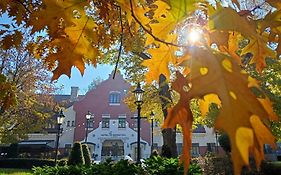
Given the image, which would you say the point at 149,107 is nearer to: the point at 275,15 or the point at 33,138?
the point at 275,15

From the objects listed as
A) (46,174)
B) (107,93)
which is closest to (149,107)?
(46,174)

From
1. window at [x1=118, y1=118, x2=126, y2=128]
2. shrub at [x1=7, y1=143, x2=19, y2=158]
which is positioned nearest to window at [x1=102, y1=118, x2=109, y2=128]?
window at [x1=118, y1=118, x2=126, y2=128]

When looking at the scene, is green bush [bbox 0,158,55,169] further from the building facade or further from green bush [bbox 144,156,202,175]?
green bush [bbox 144,156,202,175]

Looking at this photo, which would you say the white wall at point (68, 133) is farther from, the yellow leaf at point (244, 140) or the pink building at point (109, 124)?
the yellow leaf at point (244, 140)

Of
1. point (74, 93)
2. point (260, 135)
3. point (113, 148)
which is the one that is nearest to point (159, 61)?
point (260, 135)

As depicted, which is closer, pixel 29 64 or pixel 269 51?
pixel 269 51

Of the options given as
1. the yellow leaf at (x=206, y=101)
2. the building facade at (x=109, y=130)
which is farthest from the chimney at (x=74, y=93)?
the yellow leaf at (x=206, y=101)

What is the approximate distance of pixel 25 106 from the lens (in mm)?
24328

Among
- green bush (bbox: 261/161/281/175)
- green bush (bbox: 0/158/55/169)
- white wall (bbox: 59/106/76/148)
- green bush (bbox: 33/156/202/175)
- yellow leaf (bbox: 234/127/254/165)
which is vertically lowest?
green bush (bbox: 0/158/55/169)

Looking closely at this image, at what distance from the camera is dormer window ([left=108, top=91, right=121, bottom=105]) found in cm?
3834

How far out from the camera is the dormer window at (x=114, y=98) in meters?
A: 38.3

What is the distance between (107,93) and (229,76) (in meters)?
38.4

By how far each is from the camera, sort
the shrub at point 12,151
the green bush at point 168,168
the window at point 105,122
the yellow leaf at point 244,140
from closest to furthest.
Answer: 1. the yellow leaf at point 244,140
2. the green bush at point 168,168
3. the shrub at point 12,151
4. the window at point 105,122

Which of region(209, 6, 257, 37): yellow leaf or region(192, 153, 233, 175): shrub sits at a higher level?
region(209, 6, 257, 37): yellow leaf
